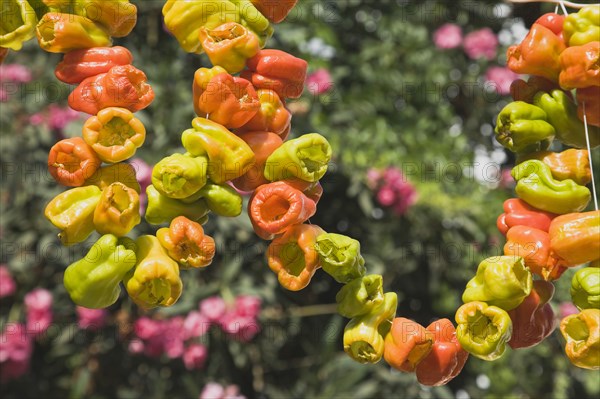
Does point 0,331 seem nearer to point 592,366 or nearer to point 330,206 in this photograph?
point 330,206

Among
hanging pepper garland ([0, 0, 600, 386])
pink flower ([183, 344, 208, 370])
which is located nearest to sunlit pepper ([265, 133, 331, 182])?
hanging pepper garland ([0, 0, 600, 386])

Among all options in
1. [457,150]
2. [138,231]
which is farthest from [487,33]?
[138,231]

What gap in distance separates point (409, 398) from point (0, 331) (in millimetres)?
991

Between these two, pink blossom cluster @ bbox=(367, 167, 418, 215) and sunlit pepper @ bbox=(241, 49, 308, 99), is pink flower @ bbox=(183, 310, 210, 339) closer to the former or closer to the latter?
pink blossom cluster @ bbox=(367, 167, 418, 215)

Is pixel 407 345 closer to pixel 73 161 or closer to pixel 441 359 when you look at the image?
pixel 441 359

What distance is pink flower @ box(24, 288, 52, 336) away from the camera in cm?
184

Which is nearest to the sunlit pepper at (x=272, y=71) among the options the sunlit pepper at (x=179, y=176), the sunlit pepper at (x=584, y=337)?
the sunlit pepper at (x=179, y=176)

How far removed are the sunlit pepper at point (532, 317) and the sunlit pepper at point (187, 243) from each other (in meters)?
0.26

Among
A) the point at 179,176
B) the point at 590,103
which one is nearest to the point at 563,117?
the point at 590,103

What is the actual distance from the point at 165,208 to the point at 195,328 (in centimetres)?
117

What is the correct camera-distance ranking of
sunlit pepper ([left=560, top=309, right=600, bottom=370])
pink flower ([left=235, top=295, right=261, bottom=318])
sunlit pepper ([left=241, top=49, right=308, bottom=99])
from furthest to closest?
1. pink flower ([left=235, top=295, right=261, bottom=318])
2. sunlit pepper ([left=241, top=49, right=308, bottom=99])
3. sunlit pepper ([left=560, top=309, right=600, bottom=370])

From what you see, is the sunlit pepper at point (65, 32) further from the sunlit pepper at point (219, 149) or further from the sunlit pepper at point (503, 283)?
→ the sunlit pepper at point (503, 283)

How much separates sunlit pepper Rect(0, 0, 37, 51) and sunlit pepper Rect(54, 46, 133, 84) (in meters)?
0.04

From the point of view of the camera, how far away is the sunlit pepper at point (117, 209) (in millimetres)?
603
